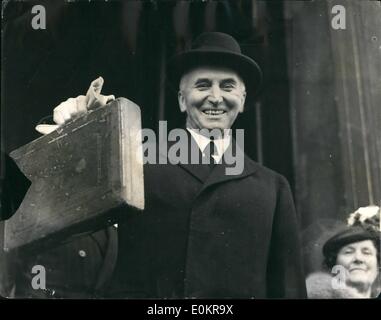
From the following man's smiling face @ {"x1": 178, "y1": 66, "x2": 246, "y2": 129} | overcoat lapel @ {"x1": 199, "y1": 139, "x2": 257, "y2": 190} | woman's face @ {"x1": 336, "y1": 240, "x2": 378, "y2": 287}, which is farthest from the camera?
man's smiling face @ {"x1": 178, "y1": 66, "x2": 246, "y2": 129}

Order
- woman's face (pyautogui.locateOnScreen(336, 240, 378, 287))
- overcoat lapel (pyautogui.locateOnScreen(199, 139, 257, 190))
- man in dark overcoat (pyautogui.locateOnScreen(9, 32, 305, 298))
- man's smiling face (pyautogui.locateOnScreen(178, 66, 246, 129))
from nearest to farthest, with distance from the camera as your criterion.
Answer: man in dark overcoat (pyautogui.locateOnScreen(9, 32, 305, 298)) < woman's face (pyautogui.locateOnScreen(336, 240, 378, 287)) < overcoat lapel (pyautogui.locateOnScreen(199, 139, 257, 190)) < man's smiling face (pyautogui.locateOnScreen(178, 66, 246, 129))

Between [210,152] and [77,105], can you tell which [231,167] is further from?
[77,105]

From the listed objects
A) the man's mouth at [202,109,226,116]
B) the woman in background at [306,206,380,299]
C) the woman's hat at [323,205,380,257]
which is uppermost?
the man's mouth at [202,109,226,116]

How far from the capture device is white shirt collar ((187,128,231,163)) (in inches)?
289

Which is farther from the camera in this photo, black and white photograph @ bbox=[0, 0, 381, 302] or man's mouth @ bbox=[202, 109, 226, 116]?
man's mouth @ bbox=[202, 109, 226, 116]

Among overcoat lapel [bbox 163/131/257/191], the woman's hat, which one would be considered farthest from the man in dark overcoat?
the woman's hat

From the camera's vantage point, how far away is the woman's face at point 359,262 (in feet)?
23.4

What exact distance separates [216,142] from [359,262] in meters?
1.31

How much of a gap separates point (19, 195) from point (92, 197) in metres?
0.69

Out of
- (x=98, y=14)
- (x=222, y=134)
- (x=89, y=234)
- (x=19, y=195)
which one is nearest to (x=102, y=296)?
(x=89, y=234)

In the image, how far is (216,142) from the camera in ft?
24.2

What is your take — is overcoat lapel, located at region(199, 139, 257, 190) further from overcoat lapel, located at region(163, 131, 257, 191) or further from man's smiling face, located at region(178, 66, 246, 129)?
man's smiling face, located at region(178, 66, 246, 129)

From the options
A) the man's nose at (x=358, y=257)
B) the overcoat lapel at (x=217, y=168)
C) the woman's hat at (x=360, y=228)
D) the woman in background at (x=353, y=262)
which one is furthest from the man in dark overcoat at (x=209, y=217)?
the man's nose at (x=358, y=257)

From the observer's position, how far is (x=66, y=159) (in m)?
7.15
